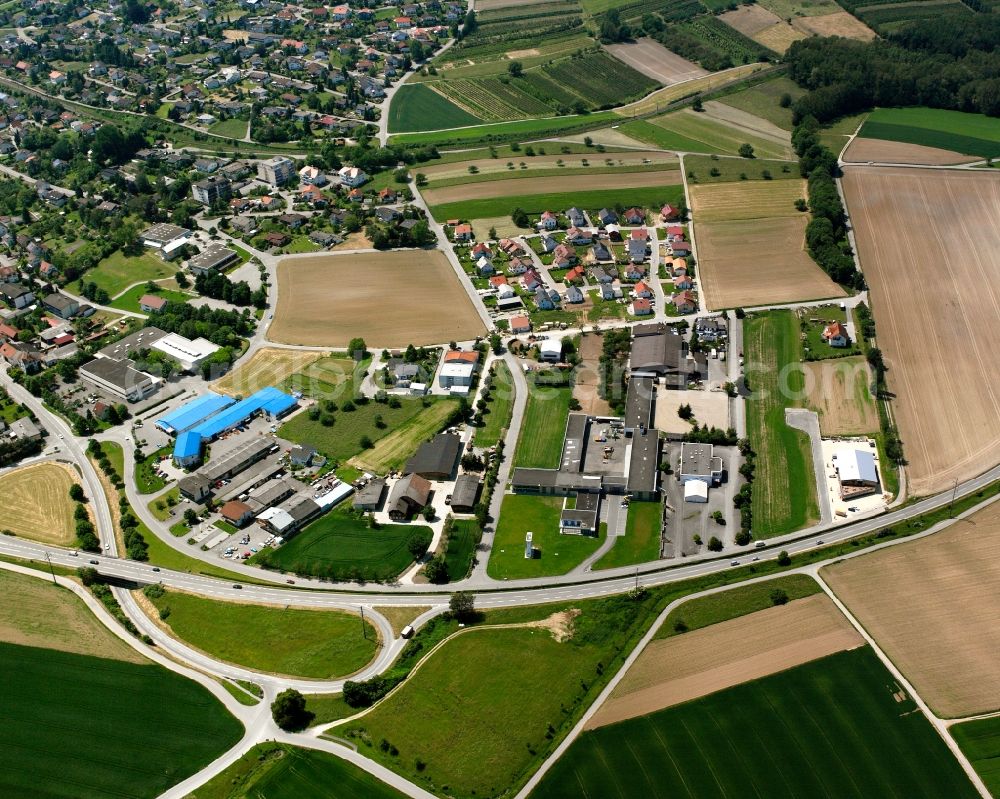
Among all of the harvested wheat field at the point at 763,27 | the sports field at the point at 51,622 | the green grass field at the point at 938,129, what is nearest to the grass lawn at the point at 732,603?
the sports field at the point at 51,622

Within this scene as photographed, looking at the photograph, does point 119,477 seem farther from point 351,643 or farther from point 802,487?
point 802,487

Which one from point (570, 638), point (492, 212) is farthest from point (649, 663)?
point (492, 212)

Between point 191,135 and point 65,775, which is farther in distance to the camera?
point 191,135

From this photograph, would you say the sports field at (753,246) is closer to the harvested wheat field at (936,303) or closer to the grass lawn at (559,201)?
the grass lawn at (559,201)

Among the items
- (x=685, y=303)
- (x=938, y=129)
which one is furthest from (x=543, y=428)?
(x=938, y=129)

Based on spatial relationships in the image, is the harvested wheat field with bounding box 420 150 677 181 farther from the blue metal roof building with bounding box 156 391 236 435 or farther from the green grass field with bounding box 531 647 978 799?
the green grass field with bounding box 531 647 978 799

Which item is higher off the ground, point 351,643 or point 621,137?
point 621,137

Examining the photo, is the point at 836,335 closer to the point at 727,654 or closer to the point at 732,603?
the point at 732,603

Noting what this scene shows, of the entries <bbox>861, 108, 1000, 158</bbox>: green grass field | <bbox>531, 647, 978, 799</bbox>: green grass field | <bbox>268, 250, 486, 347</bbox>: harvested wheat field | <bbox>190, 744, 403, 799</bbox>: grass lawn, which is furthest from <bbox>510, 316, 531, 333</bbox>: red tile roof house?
<bbox>861, 108, 1000, 158</bbox>: green grass field
